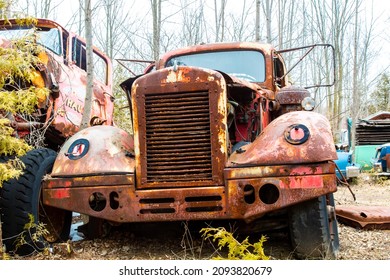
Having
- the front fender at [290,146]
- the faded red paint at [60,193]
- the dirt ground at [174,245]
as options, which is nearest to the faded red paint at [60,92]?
the faded red paint at [60,193]

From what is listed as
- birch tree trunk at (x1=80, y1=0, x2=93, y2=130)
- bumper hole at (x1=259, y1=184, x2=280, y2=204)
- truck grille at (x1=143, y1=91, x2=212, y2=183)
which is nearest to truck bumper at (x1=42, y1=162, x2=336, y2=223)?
bumper hole at (x1=259, y1=184, x2=280, y2=204)

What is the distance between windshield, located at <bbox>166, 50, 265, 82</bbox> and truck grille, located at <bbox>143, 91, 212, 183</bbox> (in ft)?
6.43

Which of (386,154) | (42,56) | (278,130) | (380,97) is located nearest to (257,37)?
(386,154)

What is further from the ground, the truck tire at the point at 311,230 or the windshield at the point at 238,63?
the windshield at the point at 238,63

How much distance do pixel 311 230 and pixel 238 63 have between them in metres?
2.71

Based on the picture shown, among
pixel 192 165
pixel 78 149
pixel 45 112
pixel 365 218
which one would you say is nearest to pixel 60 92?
pixel 45 112

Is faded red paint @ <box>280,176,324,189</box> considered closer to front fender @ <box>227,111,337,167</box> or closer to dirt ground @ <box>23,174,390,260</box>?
front fender @ <box>227,111,337,167</box>

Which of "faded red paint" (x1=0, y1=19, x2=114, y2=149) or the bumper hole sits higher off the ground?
"faded red paint" (x1=0, y1=19, x2=114, y2=149)

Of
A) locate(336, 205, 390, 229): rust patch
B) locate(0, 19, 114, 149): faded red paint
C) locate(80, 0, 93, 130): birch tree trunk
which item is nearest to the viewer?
locate(336, 205, 390, 229): rust patch

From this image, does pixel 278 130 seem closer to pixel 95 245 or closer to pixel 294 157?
pixel 294 157

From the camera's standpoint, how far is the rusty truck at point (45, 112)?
404 centimetres

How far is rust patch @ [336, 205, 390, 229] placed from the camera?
5.33 metres

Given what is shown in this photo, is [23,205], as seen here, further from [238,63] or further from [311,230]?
[238,63]

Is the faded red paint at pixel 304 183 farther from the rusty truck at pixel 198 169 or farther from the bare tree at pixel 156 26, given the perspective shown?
the bare tree at pixel 156 26
